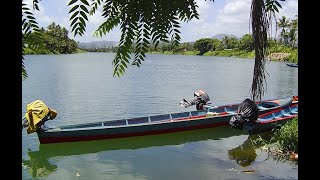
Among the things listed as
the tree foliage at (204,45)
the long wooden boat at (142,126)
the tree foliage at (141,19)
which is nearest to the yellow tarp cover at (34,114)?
the long wooden boat at (142,126)

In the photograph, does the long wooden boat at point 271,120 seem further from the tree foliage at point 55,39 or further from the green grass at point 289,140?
the tree foliage at point 55,39

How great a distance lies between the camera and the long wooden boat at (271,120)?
Result: 14.0 metres

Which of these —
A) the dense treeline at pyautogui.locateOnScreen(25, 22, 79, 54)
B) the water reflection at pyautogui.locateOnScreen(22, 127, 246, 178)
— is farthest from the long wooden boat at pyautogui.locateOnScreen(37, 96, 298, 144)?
the dense treeline at pyautogui.locateOnScreen(25, 22, 79, 54)

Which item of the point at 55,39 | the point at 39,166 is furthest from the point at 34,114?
the point at 55,39

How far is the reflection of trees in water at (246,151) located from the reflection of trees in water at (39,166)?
19.4ft

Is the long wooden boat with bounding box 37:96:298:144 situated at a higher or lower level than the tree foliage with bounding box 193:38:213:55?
lower

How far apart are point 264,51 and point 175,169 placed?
394 inches

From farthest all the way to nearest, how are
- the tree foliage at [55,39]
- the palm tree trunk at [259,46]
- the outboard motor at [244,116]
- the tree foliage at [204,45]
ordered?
the tree foliage at [204,45] → the outboard motor at [244,116] → the palm tree trunk at [259,46] → the tree foliage at [55,39]

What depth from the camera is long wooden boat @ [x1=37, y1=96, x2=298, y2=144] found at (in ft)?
42.3

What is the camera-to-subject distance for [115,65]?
1.93m

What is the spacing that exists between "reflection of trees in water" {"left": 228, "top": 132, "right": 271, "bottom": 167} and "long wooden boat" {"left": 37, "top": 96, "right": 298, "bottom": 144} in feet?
4.76

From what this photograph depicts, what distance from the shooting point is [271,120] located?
47.2 ft

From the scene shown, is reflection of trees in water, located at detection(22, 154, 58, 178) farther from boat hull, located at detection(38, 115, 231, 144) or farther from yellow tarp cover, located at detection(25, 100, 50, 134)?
yellow tarp cover, located at detection(25, 100, 50, 134)
